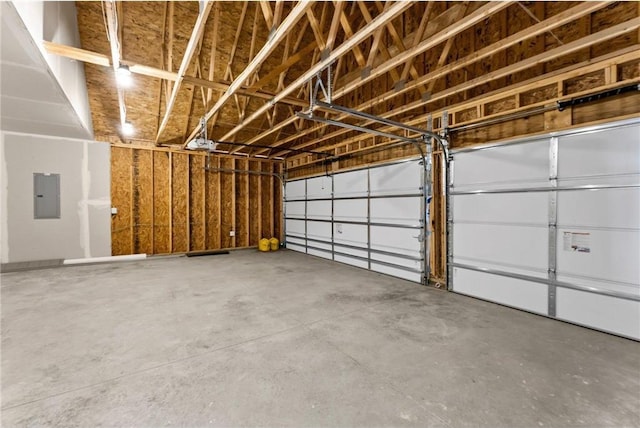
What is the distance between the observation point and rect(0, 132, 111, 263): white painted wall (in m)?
6.03

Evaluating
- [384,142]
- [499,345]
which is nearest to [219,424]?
[499,345]

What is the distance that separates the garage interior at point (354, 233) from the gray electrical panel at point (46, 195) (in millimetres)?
40

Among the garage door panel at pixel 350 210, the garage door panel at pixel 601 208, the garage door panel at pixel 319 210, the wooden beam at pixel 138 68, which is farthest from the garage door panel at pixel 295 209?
the garage door panel at pixel 601 208

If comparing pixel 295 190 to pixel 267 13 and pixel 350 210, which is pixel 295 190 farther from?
pixel 267 13

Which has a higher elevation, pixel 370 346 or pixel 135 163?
pixel 135 163

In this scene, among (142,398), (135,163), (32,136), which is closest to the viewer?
(142,398)

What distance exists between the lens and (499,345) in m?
2.74

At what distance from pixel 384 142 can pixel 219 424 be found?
5.38 meters

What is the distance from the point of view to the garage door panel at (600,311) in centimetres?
297

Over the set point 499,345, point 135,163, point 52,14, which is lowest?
point 499,345

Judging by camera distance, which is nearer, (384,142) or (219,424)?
(219,424)

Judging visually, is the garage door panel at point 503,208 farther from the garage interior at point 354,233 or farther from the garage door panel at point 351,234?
the garage door panel at point 351,234

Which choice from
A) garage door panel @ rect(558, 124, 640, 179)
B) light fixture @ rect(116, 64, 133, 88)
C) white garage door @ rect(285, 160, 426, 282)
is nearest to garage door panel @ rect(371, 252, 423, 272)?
white garage door @ rect(285, 160, 426, 282)

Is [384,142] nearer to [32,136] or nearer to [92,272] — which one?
[92,272]
